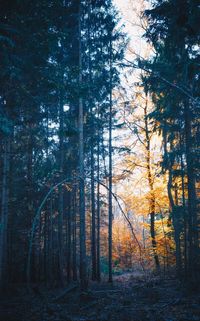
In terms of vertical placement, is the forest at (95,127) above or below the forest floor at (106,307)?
above

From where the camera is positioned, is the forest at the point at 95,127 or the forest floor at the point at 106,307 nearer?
the forest floor at the point at 106,307

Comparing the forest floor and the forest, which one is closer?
the forest floor

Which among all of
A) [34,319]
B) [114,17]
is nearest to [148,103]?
[114,17]

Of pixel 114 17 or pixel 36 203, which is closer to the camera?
pixel 114 17

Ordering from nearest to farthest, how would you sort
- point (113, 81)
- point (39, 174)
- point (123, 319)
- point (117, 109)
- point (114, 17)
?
1. point (123, 319)
2. point (39, 174)
3. point (114, 17)
4. point (113, 81)
5. point (117, 109)

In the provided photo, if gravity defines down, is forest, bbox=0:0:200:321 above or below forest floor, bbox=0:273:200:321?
above

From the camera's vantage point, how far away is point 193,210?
9656 millimetres

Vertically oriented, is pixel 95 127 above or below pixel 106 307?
above

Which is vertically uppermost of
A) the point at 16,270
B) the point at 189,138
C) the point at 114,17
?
the point at 114,17

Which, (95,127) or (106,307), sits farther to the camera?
(95,127)

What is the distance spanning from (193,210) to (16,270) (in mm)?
16127

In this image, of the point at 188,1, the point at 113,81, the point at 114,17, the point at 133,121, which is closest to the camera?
the point at 188,1

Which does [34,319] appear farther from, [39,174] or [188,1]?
[188,1]

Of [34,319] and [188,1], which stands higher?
[188,1]
